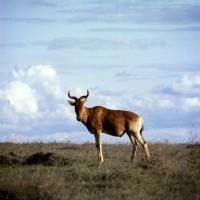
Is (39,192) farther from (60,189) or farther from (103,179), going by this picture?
(103,179)

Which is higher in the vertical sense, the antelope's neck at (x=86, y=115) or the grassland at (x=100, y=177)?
the antelope's neck at (x=86, y=115)

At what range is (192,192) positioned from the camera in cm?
1349

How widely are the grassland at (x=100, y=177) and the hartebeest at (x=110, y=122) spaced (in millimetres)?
936

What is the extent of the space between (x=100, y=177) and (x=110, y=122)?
6444mm

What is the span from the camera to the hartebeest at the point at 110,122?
2092cm

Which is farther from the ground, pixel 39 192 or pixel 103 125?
pixel 103 125

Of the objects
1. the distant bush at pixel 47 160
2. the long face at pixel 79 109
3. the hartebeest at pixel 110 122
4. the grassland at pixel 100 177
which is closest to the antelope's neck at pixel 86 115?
the hartebeest at pixel 110 122

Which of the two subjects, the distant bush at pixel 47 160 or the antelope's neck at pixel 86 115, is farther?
the antelope's neck at pixel 86 115

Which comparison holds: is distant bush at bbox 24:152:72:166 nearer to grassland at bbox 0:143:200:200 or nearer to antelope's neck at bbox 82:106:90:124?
grassland at bbox 0:143:200:200

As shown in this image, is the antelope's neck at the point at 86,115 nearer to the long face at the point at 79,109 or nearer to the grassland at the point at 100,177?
the long face at the point at 79,109

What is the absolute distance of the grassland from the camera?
40.3ft

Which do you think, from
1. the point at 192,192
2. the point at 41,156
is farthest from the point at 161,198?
the point at 41,156

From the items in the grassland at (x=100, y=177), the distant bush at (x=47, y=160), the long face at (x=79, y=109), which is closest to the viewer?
the grassland at (x=100, y=177)

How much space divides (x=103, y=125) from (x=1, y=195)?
9299 millimetres
